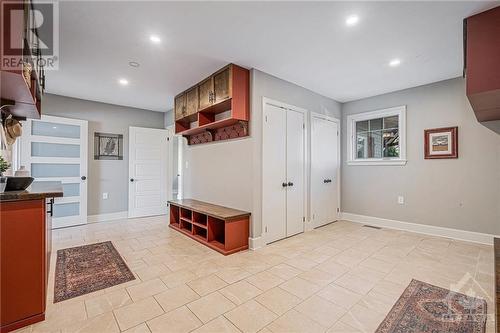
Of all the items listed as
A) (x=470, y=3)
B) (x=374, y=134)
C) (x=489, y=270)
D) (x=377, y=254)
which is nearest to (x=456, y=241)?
(x=489, y=270)

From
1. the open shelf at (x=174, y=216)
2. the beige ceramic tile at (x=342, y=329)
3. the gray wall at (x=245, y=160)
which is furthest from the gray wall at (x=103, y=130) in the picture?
the beige ceramic tile at (x=342, y=329)

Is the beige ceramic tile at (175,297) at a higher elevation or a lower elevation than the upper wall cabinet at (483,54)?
lower

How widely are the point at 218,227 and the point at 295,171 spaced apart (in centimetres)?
158

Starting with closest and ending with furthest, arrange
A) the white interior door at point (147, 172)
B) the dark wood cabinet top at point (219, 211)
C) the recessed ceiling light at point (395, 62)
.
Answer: the recessed ceiling light at point (395, 62)
the dark wood cabinet top at point (219, 211)
the white interior door at point (147, 172)

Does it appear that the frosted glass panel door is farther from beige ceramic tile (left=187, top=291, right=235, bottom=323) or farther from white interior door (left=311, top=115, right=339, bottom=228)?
white interior door (left=311, top=115, right=339, bottom=228)

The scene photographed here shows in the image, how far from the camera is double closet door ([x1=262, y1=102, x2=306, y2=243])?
349 centimetres

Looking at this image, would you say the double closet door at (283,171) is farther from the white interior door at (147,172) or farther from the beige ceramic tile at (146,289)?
the white interior door at (147,172)

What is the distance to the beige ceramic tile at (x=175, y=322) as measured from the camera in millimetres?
1670

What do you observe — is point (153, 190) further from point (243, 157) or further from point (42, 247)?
point (42, 247)

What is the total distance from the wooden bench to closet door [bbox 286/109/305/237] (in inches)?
34.6

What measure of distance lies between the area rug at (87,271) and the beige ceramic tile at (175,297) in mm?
575

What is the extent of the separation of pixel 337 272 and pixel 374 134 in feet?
10.4

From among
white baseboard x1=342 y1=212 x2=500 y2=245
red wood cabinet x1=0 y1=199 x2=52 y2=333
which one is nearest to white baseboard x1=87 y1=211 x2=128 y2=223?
red wood cabinet x1=0 y1=199 x2=52 y2=333

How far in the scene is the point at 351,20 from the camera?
2.24m
